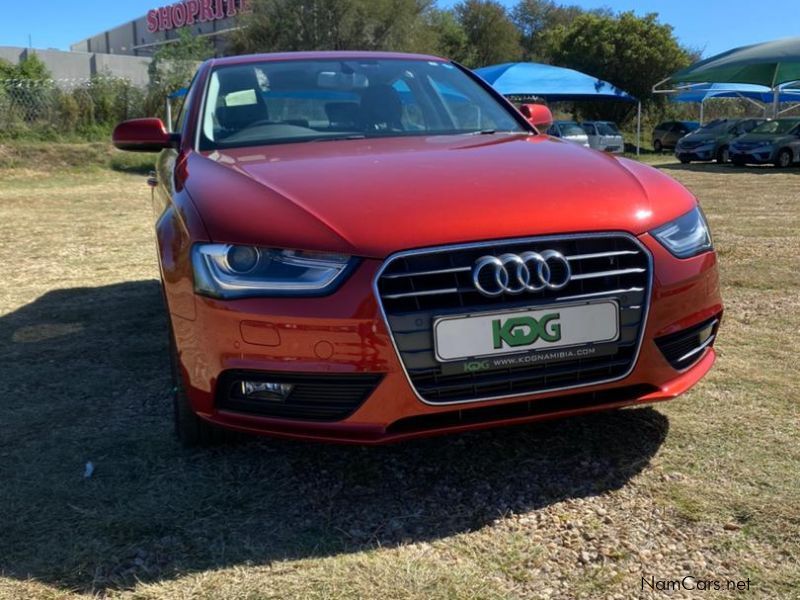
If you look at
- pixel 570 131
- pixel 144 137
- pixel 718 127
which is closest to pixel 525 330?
pixel 144 137

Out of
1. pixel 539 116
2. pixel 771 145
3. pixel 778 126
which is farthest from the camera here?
pixel 778 126

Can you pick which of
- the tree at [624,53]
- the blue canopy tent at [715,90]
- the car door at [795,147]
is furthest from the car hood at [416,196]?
the tree at [624,53]

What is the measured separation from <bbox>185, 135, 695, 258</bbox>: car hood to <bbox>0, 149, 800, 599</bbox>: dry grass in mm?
802

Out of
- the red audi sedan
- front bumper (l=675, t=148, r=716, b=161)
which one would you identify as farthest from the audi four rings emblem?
front bumper (l=675, t=148, r=716, b=161)

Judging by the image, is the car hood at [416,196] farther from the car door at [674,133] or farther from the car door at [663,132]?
the car door at [663,132]

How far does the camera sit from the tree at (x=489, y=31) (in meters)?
44.4

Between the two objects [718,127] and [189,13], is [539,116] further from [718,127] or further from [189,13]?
[189,13]

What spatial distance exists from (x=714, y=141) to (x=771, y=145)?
2886 millimetres

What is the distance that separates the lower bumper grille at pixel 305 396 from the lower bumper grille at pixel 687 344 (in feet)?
2.95

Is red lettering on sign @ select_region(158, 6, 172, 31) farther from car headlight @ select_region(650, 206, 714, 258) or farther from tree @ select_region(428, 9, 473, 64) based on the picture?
car headlight @ select_region(650, 206, 714, 258)

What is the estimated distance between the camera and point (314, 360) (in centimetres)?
219

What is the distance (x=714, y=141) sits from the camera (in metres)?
22.3

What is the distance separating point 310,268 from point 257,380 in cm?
35

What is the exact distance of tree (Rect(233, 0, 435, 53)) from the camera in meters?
29.3
